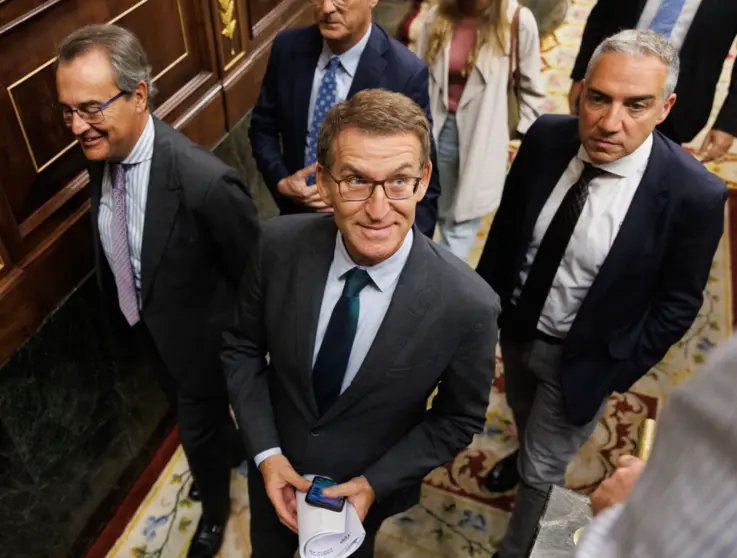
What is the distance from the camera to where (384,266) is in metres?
1.39

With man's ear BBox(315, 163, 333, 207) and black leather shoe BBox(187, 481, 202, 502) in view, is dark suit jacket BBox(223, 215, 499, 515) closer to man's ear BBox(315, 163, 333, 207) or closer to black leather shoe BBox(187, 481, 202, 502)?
man's ear BBox(315, 163, 333, 207)

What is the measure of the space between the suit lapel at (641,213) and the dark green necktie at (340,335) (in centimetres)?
70

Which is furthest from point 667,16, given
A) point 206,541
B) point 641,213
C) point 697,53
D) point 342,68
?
point 206,541

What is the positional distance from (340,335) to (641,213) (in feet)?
2.77

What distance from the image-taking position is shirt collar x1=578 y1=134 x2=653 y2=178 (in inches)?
63.0

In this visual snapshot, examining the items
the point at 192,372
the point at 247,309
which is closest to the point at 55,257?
the point at 192,372

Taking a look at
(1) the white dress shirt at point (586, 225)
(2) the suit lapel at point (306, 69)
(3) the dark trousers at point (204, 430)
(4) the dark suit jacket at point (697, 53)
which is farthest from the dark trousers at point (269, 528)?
(4) the dark suit jacket at point (697, 53)

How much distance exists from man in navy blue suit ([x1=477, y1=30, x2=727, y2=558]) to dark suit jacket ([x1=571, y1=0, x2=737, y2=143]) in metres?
0.92

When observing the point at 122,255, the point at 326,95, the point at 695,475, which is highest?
the point at 695,475

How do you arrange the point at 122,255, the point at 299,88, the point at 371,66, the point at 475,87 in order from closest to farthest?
the point at 122,255 < the point at 371,66 < the point at 299,88 < the point at 475,87

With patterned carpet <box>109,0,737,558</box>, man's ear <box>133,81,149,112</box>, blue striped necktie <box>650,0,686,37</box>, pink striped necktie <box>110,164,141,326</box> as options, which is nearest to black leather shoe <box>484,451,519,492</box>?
patterned carpet <box>109,0,737,558</box>

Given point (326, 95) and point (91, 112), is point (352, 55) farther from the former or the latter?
point (91, 112)

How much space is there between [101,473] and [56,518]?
0.80 ft

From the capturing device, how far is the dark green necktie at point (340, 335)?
4.66ft
